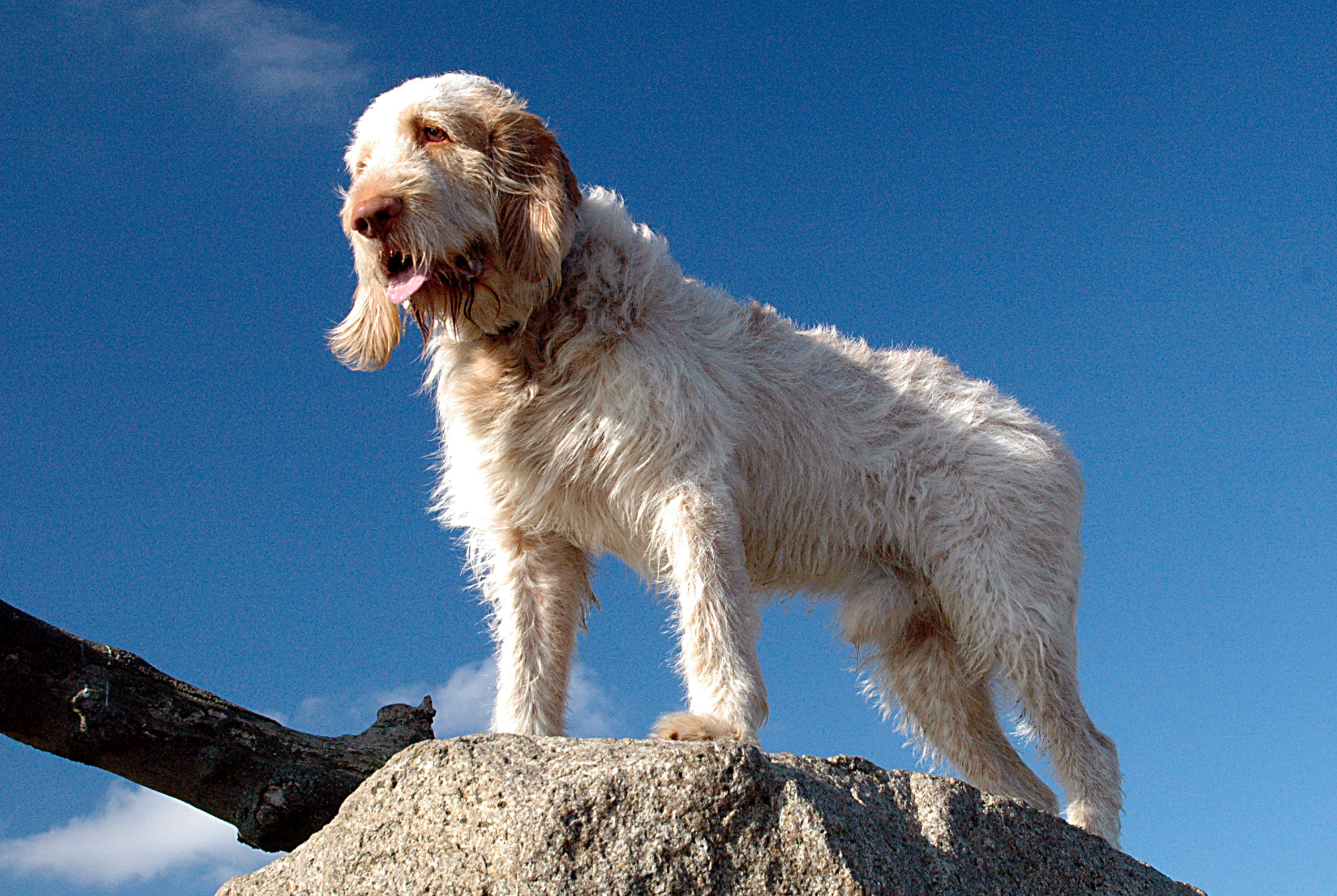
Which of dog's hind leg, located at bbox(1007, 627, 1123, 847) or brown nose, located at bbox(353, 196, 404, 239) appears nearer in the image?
brown nose, located at bbox(353, 196, 404, 239)

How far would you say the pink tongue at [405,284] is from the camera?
516cm

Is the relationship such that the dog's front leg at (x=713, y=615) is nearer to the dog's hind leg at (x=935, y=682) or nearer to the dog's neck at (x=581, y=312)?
the dog's neck at (x=581, y=312)

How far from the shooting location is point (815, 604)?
22.1 ft

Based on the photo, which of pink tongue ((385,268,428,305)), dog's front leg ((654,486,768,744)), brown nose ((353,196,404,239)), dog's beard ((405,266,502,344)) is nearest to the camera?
dog's front leg ((654,486,768,744))

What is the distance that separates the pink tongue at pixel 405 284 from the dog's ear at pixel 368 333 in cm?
41

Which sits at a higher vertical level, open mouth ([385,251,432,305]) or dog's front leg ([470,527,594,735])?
open mouth ([385,251,432,305])

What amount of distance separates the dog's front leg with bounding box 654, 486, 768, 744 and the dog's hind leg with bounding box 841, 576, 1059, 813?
1.46 metres

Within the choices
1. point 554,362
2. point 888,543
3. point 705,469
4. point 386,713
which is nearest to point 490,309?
point 554,362

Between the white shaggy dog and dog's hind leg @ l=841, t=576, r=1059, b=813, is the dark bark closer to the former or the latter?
the white shaggy dog

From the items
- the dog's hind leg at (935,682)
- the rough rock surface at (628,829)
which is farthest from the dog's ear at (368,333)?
the dog's hind leg at (935,682)

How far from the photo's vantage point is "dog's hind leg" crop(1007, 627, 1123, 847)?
589cm

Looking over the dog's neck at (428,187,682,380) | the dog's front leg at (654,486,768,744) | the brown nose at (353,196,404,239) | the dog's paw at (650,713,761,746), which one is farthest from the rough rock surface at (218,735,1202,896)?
the brown nose at (353,196,404,239)

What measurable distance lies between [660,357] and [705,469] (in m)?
0.62

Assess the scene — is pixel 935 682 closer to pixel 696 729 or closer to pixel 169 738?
pixel 696 729
